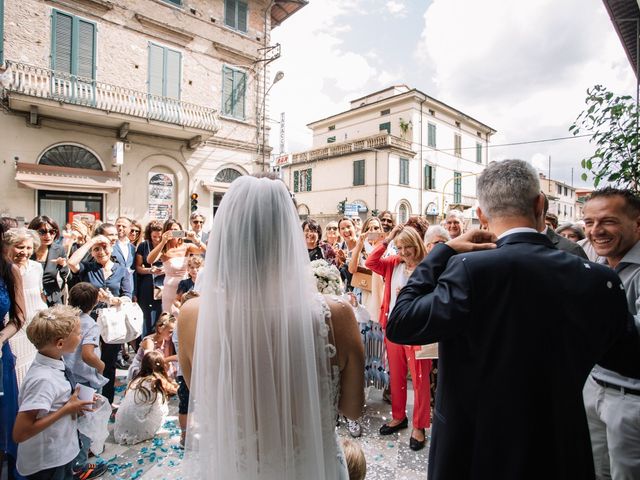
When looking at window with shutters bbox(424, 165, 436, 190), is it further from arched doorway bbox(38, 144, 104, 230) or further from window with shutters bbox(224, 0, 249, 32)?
arched doorway bbox(38, 144, 104, 230)

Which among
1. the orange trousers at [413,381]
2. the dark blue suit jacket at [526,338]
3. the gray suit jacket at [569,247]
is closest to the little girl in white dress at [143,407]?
the orange trousers at [413,381]

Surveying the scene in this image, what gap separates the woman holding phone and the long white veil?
3.48m

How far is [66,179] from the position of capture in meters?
10.7

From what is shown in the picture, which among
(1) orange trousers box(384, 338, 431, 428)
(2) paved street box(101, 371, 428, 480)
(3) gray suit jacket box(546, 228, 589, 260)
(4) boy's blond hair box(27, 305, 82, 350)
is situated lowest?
(2) paved street box(101, 371, 428, 480)

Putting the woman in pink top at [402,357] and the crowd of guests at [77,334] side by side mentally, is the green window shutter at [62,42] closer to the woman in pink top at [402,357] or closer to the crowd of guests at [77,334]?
the crowd of guests at [77,334]

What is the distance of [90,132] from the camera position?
448 inches

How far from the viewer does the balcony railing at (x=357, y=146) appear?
24328mm

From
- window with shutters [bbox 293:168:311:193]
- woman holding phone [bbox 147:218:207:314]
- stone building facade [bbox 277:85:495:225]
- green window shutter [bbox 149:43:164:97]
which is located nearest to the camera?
woman holding phone [bbox 147:218:207:314]

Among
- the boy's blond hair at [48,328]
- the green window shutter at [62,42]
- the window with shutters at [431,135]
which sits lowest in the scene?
the boy's blond hair at [48,328]

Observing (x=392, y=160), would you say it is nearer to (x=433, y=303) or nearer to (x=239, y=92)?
(x=239, y=92)

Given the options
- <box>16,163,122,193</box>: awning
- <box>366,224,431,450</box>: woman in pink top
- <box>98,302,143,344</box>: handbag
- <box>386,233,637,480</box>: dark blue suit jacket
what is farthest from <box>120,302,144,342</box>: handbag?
<box>16,163,122,193</box>: awning

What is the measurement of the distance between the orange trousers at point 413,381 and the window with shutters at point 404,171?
75.2 ft

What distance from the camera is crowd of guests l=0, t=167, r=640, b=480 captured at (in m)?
Result: 2.15

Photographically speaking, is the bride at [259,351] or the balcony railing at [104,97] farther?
the balcony railing at [104,97]
